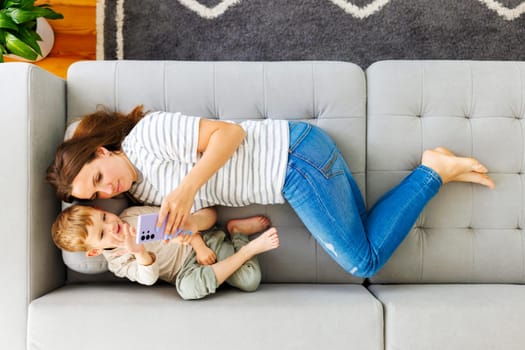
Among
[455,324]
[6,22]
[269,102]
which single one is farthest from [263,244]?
[6,22]

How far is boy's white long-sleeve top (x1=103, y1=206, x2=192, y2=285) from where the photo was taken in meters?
1.25

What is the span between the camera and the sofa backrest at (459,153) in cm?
135

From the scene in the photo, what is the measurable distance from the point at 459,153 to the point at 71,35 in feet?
4.98

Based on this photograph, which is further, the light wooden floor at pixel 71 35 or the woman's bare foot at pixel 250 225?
the light wooden floor at pixel 71 35

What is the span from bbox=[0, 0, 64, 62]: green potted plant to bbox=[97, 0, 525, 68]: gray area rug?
38 centimetres

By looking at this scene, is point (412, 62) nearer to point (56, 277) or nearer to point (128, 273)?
point (128, 273)

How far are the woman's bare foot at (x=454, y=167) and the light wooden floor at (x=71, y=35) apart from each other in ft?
4.38

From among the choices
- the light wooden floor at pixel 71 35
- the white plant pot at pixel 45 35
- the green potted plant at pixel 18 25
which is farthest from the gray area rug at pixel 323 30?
the green potted plant at pixel 18 25

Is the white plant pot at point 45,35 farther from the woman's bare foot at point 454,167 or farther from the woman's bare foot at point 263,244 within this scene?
the woman's bare foot at point 454,167

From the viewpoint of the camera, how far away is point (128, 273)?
1.28 meters

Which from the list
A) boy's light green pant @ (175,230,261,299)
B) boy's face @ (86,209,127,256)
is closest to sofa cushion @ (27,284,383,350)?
boy's light green pant @ (175,230,261,299)

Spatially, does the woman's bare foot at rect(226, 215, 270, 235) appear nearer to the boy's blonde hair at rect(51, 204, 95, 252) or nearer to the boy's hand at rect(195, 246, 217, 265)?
the boy's hand at rect(195, 246, 217, 265)

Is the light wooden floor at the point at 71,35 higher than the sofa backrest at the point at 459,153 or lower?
higher

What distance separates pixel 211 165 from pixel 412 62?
2.44 ft
